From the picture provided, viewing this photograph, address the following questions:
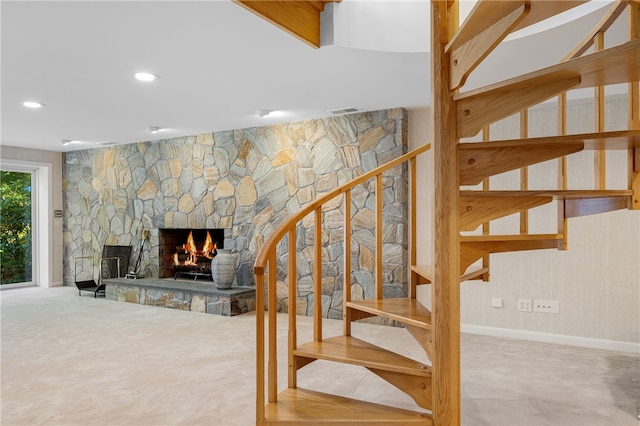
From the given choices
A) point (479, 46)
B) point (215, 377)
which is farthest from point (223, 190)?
point (479, 46)

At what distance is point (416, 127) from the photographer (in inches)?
188

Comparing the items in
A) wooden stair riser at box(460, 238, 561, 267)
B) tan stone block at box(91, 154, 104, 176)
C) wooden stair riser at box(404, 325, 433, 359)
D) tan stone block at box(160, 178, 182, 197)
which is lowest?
wooden stair riser at box(404, 325, 433, 359)

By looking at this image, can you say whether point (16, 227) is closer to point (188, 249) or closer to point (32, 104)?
point (188, 249)

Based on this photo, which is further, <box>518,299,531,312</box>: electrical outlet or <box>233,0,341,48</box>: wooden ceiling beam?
<box>518,299,531,312</box>: electrical outlet

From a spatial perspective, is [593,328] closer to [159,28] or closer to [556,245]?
[556,245]

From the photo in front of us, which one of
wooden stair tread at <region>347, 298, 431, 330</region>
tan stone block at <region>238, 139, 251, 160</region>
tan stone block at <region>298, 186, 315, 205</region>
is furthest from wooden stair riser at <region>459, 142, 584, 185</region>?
tan stone block at <region>238, 139, 251, 160</region>

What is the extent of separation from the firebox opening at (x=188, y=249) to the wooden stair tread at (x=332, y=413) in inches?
169

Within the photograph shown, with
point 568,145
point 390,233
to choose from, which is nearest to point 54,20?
point 568,145

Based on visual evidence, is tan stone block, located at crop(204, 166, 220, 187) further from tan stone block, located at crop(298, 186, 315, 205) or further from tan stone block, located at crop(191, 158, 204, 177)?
tan stone block, located at crop(298, 186, 315, 205)

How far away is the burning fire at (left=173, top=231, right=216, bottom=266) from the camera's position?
6281 mm

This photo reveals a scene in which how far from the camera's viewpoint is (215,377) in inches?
126

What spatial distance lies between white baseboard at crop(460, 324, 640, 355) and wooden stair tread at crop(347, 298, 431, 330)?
2.26m

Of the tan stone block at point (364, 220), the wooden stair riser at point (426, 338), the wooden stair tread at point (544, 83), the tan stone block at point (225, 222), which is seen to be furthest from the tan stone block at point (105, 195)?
the wooden stair tread at point (544, 83)

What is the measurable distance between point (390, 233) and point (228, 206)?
2.23m
